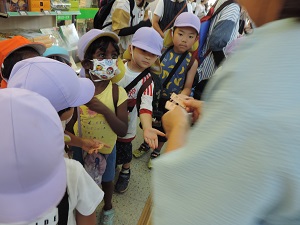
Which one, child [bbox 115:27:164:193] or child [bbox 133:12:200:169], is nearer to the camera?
child [bbox 115:27:164:193]

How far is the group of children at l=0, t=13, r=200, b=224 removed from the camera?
918 mm

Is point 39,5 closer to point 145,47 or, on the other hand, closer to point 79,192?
point 145,47

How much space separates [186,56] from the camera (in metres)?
2.01

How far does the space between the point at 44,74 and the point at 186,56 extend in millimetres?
1336

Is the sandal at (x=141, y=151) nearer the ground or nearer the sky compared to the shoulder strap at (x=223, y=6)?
nearer the ground

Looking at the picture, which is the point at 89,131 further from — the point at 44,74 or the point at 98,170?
the point at 44,74

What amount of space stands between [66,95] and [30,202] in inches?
19.2

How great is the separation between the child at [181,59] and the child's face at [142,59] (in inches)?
11.7

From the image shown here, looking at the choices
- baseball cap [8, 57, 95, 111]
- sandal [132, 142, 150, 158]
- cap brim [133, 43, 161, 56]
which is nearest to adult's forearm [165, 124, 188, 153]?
baseball cap [8, 57, 95, 111]

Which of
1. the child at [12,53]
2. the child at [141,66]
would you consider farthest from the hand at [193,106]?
the child at [12,53]

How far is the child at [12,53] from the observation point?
50.0 inches

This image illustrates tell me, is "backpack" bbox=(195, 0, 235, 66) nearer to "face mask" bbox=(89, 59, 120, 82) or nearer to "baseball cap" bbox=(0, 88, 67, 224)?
"face mask" bbox=(89, 59, 120, 82)

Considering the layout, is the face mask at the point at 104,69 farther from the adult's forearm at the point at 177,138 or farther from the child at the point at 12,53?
the adult's forearm at the point at 177,138

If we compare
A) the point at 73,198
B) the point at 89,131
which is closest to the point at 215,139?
the point at 73,198
